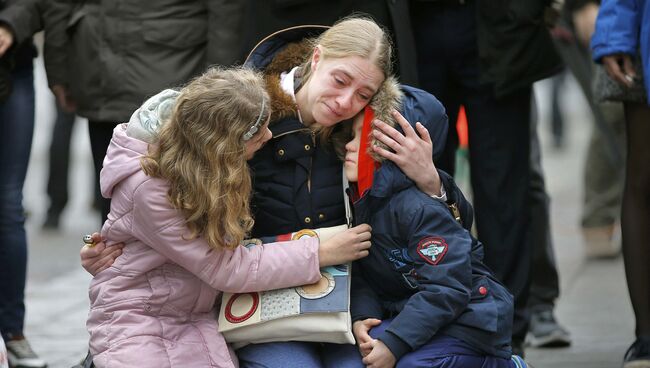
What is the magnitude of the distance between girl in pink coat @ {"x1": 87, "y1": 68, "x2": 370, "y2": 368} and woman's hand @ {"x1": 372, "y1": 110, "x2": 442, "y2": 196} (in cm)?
21

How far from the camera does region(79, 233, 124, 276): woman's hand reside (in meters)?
3.69

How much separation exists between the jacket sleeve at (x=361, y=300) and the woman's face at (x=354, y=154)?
0.87 feet

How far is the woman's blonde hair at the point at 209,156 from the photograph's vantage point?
350cm

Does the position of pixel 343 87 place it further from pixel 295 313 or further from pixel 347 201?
pixel 295 313

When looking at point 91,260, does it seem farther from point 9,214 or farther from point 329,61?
point 9,214

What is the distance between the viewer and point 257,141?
360 cm

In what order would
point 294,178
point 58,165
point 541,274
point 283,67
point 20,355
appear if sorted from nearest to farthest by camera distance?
point 294,178 < point 283,67 < point 20,355 < point 541,274 < point 58,165

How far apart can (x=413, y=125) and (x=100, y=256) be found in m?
0.98

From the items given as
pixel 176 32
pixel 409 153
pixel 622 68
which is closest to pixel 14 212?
pixel 176 32

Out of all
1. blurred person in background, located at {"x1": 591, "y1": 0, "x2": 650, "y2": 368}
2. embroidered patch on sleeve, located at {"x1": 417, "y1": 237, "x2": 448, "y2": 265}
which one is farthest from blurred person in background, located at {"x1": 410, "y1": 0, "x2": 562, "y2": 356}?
embroidered patch on sleeve, located at {"x1": 417, "y1": 237, "x2": 448, "y2": 265}

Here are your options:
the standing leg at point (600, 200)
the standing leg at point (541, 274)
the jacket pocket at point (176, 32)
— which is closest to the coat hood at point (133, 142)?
the jacket pocket at point (176, 32)

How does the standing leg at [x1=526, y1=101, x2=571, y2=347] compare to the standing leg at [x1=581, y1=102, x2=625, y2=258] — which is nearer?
the standing leg at [x1=526, y1=101, x2=571, y2=347]

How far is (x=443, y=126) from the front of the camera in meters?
3.84

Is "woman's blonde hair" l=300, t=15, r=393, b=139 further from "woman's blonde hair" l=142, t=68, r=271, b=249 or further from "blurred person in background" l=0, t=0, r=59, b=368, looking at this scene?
"blurred person in background" l=0, t=0, r=59, b=368
